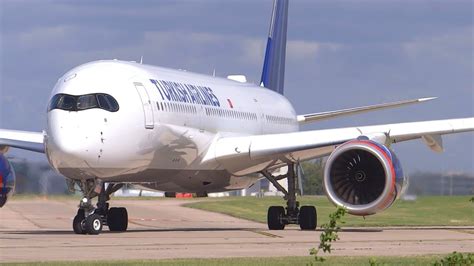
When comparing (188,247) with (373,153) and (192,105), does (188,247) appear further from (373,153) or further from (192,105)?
(192,105)

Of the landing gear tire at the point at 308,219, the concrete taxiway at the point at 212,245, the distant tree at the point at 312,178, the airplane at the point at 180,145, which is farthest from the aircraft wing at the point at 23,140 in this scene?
the distant tree at the point at 312,178

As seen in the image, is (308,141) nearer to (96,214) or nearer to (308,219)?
(308,219)

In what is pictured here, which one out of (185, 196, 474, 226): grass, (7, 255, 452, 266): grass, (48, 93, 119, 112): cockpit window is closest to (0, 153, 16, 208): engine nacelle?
(48, 93, 119, 112): cockpit window

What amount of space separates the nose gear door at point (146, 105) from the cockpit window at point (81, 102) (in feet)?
3.37

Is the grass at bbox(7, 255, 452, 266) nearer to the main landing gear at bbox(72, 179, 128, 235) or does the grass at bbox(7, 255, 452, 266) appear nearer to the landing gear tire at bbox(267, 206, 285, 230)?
the main landing gear at bbox(72, 179, 128, 235)

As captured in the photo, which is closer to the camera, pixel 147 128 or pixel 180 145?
pixel 147 128

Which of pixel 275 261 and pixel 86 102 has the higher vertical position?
pixel 86 102

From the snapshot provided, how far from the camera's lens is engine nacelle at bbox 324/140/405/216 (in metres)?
27.9

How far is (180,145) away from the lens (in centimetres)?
3017

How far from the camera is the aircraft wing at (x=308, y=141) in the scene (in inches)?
1186

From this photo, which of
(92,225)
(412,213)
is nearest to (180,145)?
(92,225)

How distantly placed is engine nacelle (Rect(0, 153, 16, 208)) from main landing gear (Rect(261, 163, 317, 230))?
666 cm

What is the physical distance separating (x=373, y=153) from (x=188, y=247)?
301 inches

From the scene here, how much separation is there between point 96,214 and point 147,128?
2.27m
